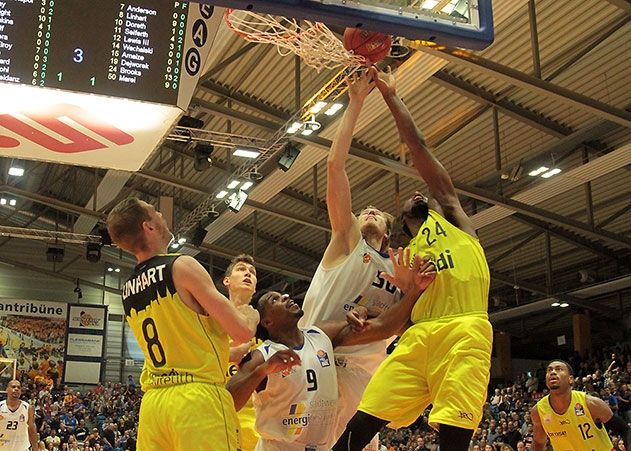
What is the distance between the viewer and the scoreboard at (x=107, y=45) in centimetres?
681

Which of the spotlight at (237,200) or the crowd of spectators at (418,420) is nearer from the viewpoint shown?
the crowd of spectators at (418,420)

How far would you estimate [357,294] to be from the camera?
189 inches

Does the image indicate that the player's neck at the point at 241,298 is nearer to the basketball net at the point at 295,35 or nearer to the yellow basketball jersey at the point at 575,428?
the basketball net at the point at 295,35

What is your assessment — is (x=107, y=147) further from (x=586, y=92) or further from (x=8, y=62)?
(x=586, y=92)

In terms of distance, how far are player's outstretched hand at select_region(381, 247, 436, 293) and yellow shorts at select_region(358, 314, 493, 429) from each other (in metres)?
0.22

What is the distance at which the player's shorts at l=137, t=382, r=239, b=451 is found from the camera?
11.2 feet

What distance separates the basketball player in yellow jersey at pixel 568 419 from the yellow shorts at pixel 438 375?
3.73 metres

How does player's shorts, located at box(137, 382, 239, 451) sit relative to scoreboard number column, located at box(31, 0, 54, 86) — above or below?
below

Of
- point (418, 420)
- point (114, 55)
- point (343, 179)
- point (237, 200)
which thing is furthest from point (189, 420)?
point (418, 420)

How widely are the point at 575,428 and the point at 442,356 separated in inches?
161

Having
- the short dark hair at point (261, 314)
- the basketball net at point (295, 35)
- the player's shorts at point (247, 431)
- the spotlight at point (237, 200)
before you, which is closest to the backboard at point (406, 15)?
the basketball net at point (295, 35)

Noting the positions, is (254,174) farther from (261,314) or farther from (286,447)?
(286,447)

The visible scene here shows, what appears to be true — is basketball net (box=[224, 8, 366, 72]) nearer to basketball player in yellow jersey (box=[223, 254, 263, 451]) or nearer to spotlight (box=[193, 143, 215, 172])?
basketball player in yellow jersey (box=[223, 254, 263, 451])

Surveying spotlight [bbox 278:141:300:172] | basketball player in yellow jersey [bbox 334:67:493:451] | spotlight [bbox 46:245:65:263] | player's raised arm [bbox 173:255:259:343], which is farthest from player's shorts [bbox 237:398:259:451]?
spotlight [bbox 46:245:65:263]
